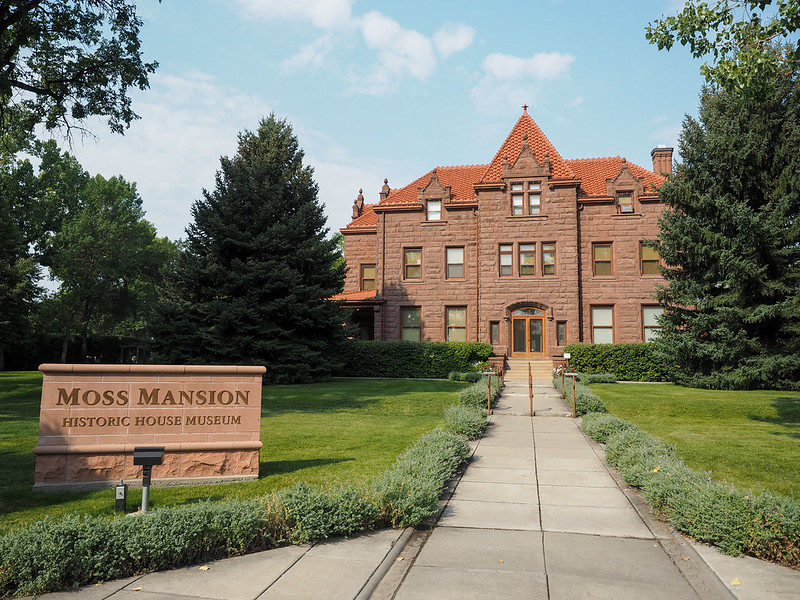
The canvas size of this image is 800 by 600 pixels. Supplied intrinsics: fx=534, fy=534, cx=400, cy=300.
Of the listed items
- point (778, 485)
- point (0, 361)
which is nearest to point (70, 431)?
point (778, 485)

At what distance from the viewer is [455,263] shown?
103ft

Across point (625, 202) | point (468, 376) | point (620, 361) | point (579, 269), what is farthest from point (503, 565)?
point (625, 202)

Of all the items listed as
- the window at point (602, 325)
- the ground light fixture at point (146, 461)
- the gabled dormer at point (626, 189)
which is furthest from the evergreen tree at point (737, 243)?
the ground light fixture at point (146, 461)

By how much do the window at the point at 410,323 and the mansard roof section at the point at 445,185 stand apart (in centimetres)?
639

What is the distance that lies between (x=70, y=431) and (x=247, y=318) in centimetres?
1653

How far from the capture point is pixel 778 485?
25.7 feet

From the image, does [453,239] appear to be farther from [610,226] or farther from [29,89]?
[29,89]

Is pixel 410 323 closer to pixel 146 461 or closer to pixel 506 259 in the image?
pixel 506 259

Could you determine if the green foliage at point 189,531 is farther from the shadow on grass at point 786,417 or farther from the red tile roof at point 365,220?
the red tile roof at point 365,220

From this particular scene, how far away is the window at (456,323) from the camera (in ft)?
101

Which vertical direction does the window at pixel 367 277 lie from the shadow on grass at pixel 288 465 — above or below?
above

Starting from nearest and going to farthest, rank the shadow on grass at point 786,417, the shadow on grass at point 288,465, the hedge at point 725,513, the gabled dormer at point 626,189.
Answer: the hedge at point 725,513 → the shadow on grass at point 288,465 → the shadow on grass at point 786,417 → the gabled dormer at point 626,189

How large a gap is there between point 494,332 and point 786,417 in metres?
16.0

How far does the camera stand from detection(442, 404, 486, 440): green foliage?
37.3 ft
